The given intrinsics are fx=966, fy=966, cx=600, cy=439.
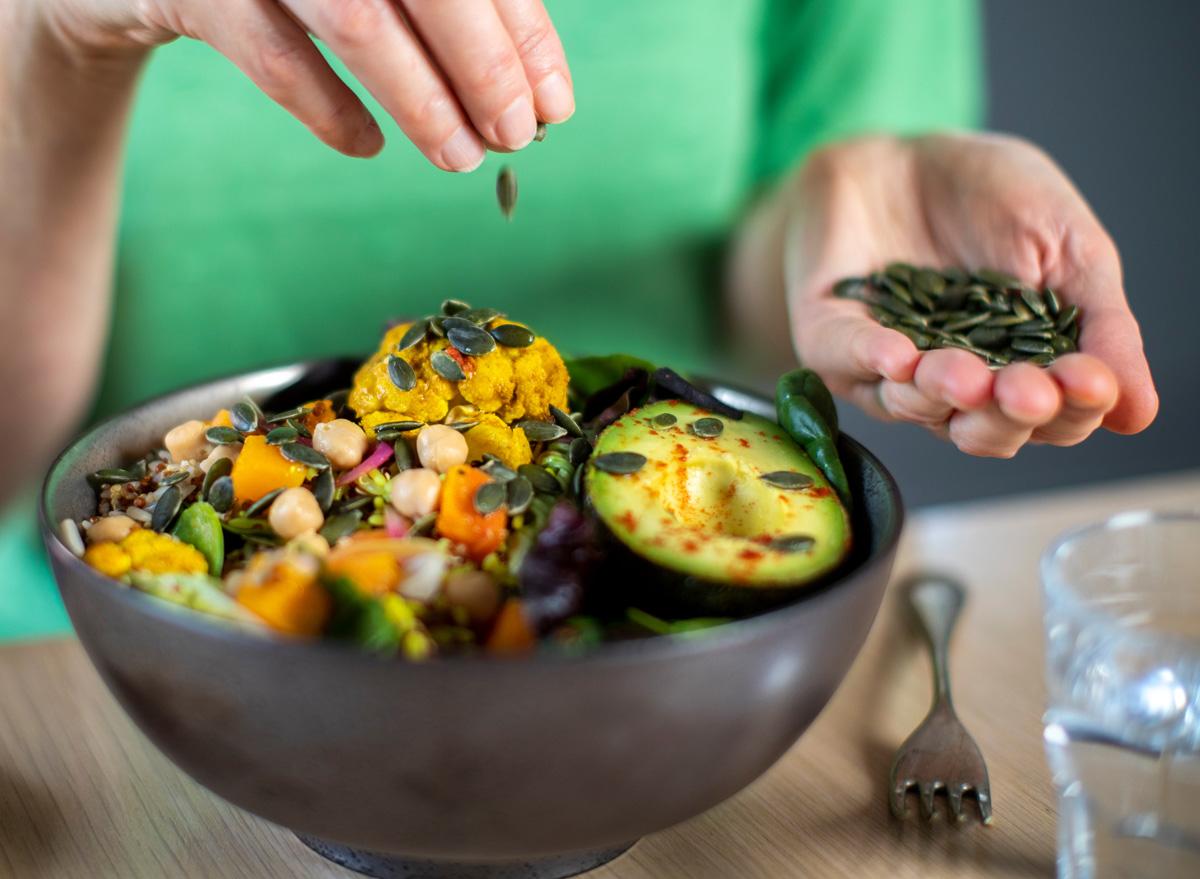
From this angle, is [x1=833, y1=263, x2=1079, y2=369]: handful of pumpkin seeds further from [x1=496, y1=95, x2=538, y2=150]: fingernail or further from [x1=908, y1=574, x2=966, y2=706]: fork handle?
[x1=496, y1=95, x2=538, y2=150]: fingernail

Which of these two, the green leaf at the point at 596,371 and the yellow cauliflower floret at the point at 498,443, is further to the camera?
the green leaf at the point at 596,371

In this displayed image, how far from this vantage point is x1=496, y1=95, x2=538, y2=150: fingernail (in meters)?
0.84

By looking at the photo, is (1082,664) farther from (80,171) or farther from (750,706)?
(80,171)

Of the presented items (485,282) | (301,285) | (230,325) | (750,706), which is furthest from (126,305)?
(750,706)

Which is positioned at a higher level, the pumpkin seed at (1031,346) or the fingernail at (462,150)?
the fingernail at (462,150)

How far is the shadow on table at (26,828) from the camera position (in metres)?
0.79

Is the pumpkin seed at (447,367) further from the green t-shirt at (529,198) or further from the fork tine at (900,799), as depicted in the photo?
the green t-shirt at (529,198)

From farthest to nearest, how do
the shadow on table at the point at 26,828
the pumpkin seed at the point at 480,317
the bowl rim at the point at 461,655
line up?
the pumpkin seed at the point at 480,317
the shadow on table at the point at 26,828
the bowl rim at the point at 461,655

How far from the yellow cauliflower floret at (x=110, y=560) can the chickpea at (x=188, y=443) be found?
19 cm

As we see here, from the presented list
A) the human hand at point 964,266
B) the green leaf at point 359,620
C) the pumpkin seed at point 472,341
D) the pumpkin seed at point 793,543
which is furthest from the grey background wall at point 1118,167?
the green leaf at point 359,620

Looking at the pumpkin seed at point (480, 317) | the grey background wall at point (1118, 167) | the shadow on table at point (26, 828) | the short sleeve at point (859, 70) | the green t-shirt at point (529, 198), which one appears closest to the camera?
the shadow on table at point (26, 828)

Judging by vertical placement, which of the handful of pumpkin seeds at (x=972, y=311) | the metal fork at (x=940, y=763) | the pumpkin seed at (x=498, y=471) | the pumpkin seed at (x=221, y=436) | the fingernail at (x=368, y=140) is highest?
the fingernail at (x=368, y=140)

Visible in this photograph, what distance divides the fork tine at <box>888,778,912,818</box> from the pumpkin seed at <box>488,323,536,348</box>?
21.6 inches

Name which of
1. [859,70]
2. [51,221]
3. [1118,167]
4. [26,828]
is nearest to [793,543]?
[26,828]
